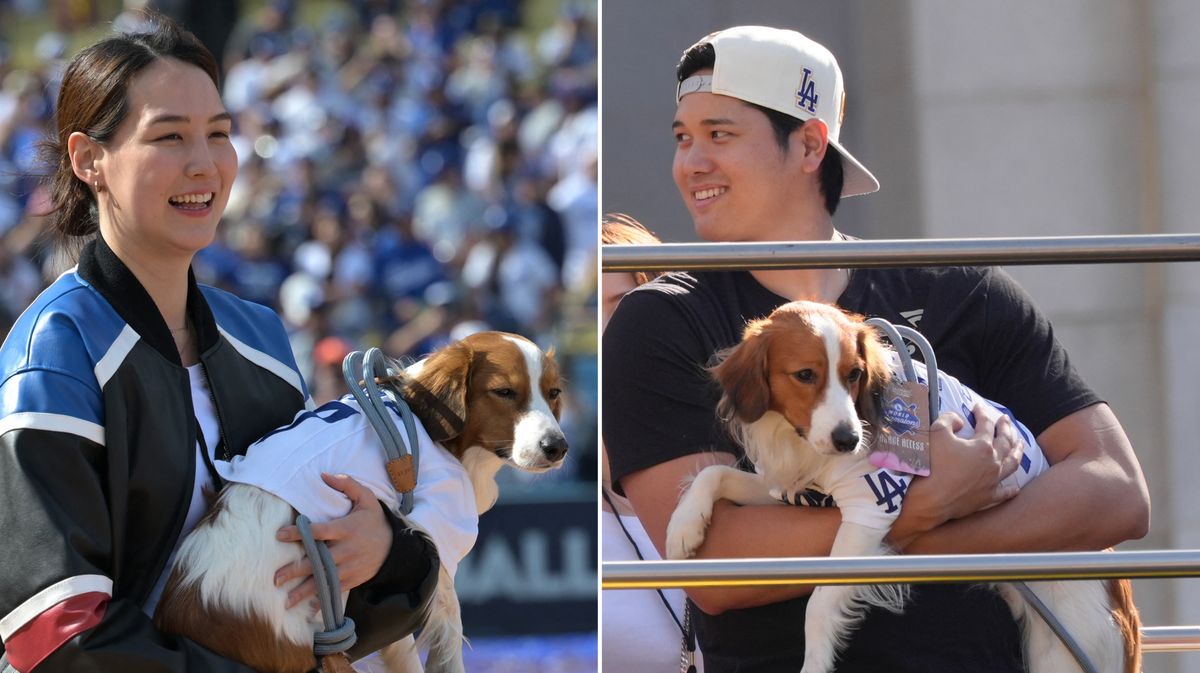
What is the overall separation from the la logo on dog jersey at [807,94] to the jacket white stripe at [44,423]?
3.87ft

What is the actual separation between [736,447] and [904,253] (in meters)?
0.39

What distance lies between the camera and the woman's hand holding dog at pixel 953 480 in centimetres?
208

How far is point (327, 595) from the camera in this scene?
189 centimetres

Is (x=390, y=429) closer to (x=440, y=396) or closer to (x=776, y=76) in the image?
(x=440, y=396)

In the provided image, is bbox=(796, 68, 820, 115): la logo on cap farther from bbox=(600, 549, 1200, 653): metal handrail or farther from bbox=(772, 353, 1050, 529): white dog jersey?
bbox=(600, 549, 1200, 653): metal handrail

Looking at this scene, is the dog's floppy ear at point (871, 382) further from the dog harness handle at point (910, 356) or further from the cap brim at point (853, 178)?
the cap brim at point (853, 178)

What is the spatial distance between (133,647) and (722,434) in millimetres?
884

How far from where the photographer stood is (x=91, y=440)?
175cm

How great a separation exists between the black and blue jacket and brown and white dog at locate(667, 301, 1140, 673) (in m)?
0.49

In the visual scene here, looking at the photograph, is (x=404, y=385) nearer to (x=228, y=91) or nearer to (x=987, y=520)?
(x=987, y=520)

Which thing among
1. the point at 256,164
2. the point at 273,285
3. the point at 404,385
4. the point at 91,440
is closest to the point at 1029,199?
the point at 404,385

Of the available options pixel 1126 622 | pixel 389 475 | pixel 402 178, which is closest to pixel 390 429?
pixel 389 475

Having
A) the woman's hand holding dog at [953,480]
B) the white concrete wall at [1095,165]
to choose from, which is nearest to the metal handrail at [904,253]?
the woman's hand holding dog at [953,480]

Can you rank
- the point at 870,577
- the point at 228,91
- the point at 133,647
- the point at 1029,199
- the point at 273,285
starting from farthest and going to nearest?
the point at 228,91 < the point at 273,285 < the point at 1029,199 < the point at 870,577 < the point at 133,647
